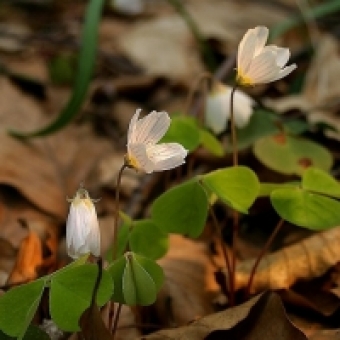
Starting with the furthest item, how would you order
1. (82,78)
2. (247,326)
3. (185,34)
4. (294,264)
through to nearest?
(185,34)
(82,78)
(294,264)
(247,326)

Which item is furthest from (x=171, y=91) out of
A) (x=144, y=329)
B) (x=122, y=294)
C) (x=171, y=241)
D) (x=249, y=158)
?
(x=122, y=294)

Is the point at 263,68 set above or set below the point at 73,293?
above

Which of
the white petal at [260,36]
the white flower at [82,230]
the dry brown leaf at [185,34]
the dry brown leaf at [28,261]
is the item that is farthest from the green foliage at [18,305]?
the dry brown leaf at [185,34]

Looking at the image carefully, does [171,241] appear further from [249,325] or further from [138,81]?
[138,81]

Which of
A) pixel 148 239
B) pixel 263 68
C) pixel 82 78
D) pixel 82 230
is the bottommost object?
pixel 82 78

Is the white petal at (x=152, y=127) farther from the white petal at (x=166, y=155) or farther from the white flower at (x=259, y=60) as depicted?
the white flower at (x=259, y=60)

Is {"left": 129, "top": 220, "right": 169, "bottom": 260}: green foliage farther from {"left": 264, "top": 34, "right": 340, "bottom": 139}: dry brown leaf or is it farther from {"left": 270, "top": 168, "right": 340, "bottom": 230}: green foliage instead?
{"left": 264, "top": 34, "right": 340, "bottom": 139}: dry brown leaf

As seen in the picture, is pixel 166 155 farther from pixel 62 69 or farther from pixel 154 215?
pixel 62 69

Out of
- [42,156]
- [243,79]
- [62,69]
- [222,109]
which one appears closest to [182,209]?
[243,79]
